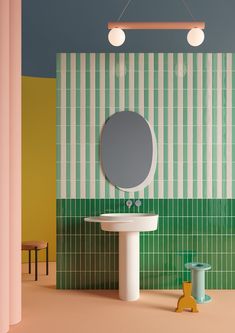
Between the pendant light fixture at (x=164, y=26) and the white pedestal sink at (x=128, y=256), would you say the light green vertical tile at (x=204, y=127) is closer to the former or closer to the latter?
the pendant light fixture at (x=164, y=26)

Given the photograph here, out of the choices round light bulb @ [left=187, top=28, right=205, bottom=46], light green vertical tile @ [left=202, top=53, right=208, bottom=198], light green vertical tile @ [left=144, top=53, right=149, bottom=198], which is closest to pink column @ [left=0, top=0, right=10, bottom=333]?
light green vertical tile @ [left=144, top=53, right=149, bottom=198]

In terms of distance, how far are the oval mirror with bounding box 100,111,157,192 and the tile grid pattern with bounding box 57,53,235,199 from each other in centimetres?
7

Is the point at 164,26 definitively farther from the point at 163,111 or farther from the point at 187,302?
the point at 187,302

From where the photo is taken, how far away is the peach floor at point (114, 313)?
3.89 meters

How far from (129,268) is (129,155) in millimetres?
1217

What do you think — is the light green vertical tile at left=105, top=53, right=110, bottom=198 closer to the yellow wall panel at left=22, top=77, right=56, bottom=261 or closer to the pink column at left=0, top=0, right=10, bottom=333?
the pink column at left=0, top=0, right=10, bottom=333

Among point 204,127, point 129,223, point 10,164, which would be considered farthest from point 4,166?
point 204,127

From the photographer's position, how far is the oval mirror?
5.22m

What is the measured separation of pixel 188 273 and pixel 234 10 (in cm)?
341

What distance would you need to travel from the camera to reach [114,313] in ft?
14.1

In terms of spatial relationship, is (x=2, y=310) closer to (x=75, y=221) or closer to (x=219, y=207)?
(x=75, y=221)

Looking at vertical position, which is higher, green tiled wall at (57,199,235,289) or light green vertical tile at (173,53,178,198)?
light green vertical tile at (173,53,178,198)

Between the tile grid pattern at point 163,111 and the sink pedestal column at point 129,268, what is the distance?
613mm

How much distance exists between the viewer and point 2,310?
146 inches
